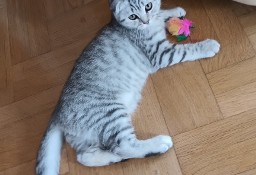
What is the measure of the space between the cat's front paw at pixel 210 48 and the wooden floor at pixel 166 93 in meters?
0.02

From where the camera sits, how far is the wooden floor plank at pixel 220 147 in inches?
40.6

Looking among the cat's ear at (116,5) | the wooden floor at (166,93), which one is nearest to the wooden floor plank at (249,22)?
the wooden floor at (166,93)

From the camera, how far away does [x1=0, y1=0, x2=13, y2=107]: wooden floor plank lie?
4.62 feet

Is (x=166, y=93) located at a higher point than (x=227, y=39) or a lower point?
lower

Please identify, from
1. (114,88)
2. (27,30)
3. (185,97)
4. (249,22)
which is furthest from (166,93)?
(27,30)

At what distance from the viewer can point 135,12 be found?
1151 mm

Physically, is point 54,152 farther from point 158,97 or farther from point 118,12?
point 118,12

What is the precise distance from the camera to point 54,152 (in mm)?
1104

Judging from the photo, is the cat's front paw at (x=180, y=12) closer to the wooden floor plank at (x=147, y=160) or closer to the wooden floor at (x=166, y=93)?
the wooden floor at (x=166, y=93)

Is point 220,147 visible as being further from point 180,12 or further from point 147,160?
point 180,12

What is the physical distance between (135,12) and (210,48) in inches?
12.4

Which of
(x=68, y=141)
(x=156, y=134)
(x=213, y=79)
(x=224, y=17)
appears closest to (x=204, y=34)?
(x=224, y=17)

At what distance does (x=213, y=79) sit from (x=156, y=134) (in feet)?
0.96

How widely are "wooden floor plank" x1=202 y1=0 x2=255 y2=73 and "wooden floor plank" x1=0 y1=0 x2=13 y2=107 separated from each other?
2.77 ft
